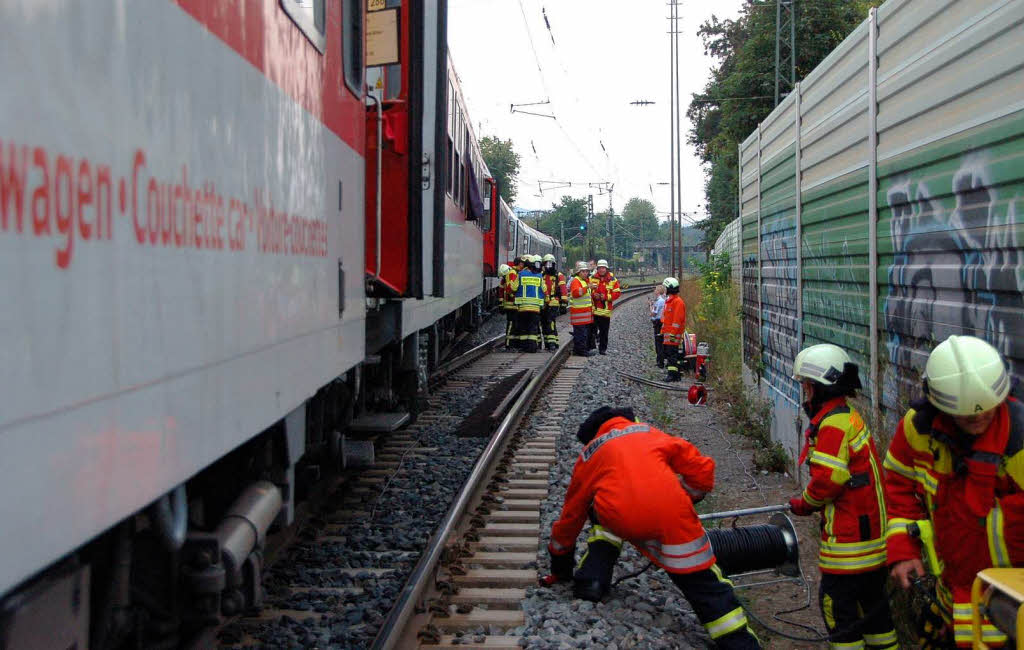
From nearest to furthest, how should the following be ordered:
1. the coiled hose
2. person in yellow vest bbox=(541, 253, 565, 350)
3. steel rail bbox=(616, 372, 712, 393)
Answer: the coiled hose → steel rail bbox=(616, 372, 712, 393) → person in yellow vest bbox=(541, 253, 565, 350)

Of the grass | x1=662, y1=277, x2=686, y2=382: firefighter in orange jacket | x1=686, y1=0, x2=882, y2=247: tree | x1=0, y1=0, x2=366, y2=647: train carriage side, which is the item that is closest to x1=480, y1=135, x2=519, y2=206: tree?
x1=686, y1=0, x2=882, y2=247: tree

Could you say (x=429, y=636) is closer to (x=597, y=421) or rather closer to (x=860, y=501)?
(x=597, y=421)

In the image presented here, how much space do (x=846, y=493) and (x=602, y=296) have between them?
Result: 1358cm

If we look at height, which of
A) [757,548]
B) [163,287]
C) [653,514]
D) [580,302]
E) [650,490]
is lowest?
[757,548]

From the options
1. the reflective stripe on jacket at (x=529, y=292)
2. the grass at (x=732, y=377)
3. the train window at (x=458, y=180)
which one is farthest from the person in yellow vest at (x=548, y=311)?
the train window at (x=458, y=180)

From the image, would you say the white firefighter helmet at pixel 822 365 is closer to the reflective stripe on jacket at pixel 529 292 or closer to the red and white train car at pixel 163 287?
the red and white train car at pixel 163 287

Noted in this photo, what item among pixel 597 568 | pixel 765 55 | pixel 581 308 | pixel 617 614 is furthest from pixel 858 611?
pixel 765 55

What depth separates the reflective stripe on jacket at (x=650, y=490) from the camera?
4926 millimetres

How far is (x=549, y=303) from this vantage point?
19.6m

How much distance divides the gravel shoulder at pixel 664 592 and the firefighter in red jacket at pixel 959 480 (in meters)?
1.55

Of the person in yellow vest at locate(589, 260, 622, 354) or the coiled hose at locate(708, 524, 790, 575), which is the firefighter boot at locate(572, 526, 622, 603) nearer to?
the coiled hose at locate(708, 524, 790, 575)

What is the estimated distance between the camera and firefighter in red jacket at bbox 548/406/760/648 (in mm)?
4871

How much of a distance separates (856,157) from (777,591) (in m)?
2.88

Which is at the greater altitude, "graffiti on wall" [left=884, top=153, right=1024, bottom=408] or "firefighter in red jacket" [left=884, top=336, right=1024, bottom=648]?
"graffiti on wall" [left=884, top=153, right=1024, bottom=408]
